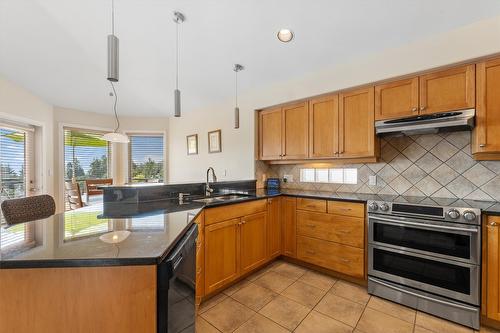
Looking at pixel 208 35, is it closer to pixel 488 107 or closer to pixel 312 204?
pixel 312 204

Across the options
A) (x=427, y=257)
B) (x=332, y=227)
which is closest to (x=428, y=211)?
(x=427, y=257)

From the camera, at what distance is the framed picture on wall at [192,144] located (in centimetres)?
444

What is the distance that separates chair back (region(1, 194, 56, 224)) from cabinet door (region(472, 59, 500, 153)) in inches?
140

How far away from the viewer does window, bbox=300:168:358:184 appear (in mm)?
2918

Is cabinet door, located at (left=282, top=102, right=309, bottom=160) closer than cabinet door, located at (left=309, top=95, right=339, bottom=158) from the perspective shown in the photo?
No

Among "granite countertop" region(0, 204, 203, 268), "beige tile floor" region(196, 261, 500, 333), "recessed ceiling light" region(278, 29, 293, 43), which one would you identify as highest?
"recessed ceiling light" region(278, 29, 293, 43)

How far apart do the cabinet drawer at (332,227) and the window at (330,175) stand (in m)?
0.68

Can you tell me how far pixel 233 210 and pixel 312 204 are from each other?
3.20ft

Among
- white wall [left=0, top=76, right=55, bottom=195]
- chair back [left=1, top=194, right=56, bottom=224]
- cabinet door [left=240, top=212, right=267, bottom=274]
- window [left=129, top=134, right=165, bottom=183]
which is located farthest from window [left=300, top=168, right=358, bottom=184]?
white wall [left=0, top=76, right=55, bottom=195]

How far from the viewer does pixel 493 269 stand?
5.64 ft

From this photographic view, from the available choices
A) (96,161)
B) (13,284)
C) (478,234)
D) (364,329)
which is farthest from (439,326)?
(96,161)

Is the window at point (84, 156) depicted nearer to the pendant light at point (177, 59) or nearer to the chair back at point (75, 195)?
the chair back at point (75, 195)

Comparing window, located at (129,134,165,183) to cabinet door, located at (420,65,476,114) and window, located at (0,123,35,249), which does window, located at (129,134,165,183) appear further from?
cabinet door, located at (420,65,476,114)

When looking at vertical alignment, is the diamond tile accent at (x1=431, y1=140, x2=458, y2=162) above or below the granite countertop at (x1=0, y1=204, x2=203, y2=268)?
above
